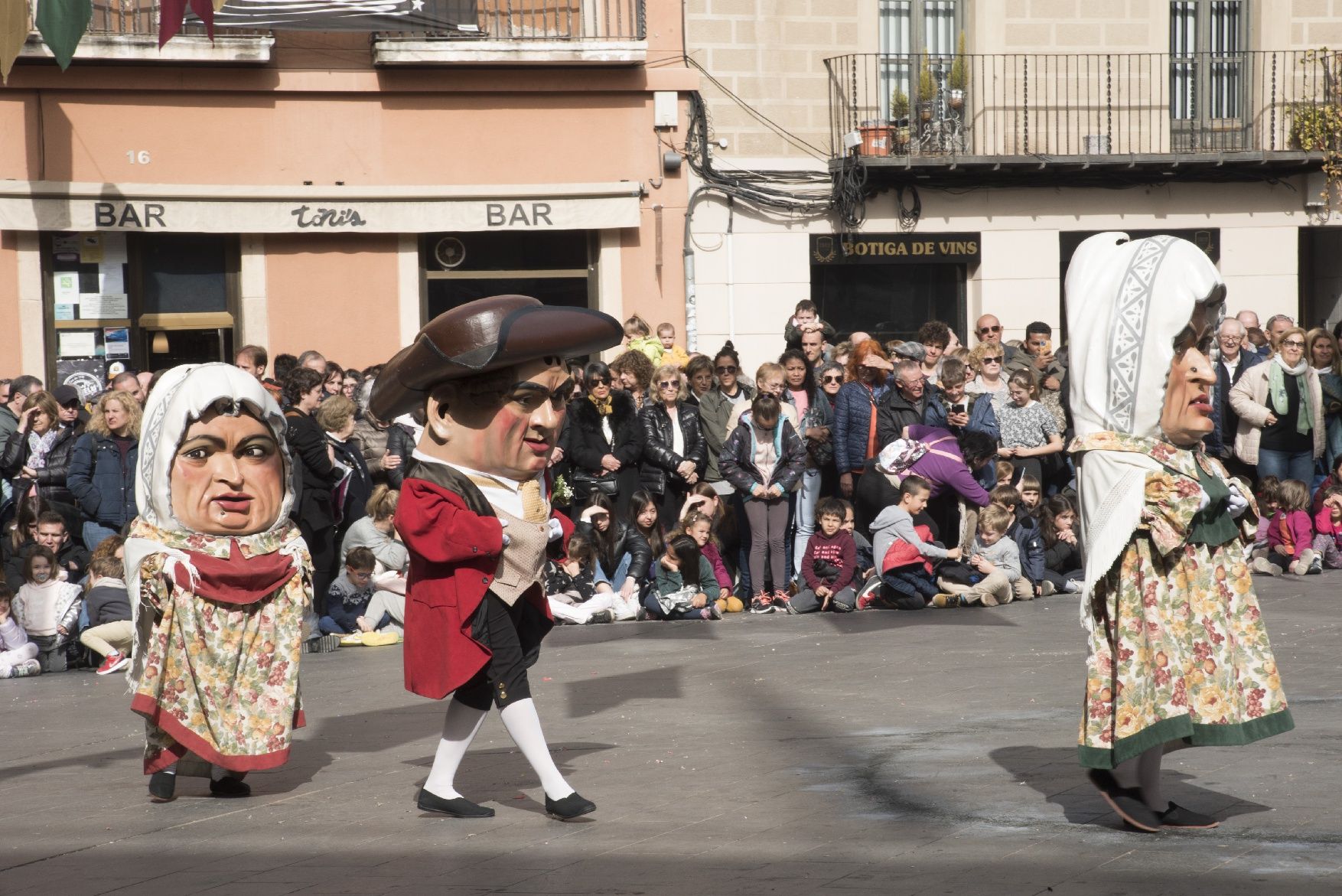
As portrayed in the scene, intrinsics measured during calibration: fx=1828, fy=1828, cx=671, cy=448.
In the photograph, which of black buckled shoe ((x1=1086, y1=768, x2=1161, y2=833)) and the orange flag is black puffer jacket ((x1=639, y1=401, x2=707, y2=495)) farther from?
black buckled shoe ((x1=1086, y1=768, x2=1161, y2=833))

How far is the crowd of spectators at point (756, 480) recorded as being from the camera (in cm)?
1242

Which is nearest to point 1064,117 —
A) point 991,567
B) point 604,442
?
point 991,567

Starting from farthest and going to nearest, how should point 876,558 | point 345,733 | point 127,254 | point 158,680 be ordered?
point 127,254 < point 876,558 < point 345,733 < point 158,680

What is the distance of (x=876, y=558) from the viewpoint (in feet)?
42.3

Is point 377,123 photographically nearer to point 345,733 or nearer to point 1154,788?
point 345,733

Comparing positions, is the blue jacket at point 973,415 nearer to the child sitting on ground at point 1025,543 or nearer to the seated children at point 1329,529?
the child sitting on ground at point 1025,543

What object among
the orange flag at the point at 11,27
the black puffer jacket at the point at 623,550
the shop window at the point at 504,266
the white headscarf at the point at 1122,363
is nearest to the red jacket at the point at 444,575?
the white headscarf at the point at 1122,363

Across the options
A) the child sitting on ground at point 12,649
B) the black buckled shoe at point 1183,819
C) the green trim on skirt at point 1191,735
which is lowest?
the child sitting on ground at point 12,649

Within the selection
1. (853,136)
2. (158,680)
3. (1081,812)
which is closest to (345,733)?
(158,680)

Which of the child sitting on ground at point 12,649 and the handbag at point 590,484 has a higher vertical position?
the handbag at point 590,484

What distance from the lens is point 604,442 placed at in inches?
531

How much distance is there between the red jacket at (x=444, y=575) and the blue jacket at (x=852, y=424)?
7.04 meters

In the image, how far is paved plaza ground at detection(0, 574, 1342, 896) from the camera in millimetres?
5668

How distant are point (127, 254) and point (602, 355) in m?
4.89
